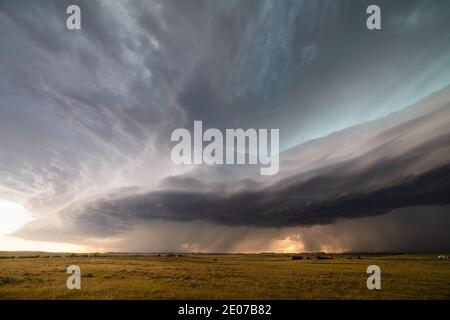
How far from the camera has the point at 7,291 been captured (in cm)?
2931

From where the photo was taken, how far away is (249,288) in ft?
103

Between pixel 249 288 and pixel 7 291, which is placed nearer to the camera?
pixel 7 291
